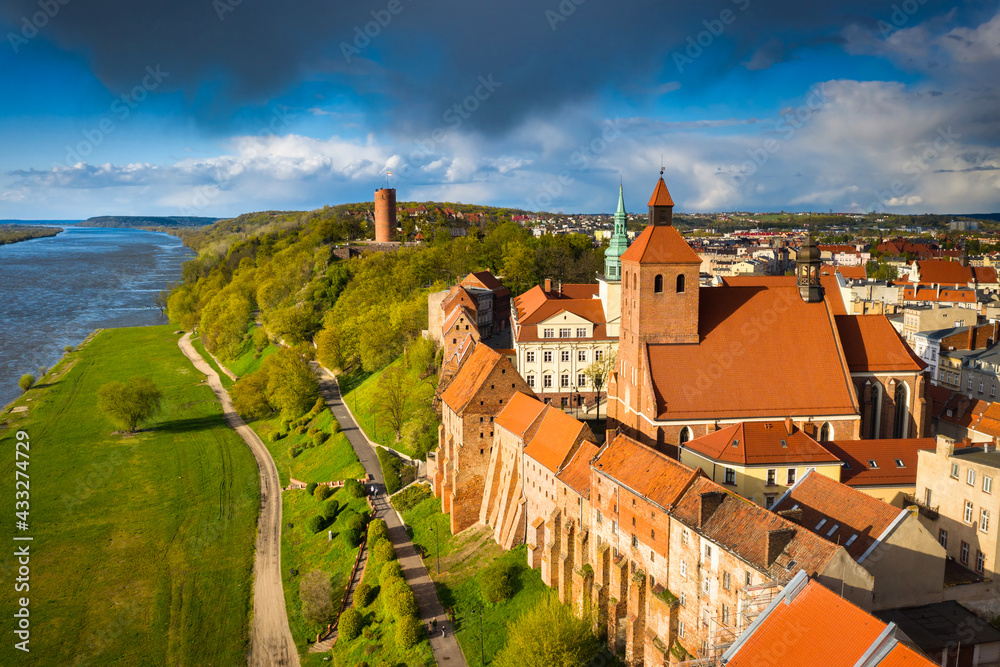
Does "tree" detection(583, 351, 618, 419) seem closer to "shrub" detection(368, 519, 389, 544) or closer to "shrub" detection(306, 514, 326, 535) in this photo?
"shrub" detection(368, 519, 389, 544)

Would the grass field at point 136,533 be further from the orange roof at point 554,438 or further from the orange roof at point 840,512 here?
the orange roof at point 840,512

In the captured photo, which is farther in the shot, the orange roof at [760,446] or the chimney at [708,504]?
the orange roof at [760,446]

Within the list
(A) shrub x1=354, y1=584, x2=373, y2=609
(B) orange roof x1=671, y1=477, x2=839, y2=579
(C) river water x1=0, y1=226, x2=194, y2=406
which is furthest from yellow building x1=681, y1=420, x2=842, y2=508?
(C) river water x1=0, y1=226, x2=194, y2=406

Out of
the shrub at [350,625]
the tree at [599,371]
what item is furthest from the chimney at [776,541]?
the tree at [599,371]

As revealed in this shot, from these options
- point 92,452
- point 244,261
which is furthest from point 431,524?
point 244,261

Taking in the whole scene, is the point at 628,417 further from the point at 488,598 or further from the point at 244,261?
the point at 244,261

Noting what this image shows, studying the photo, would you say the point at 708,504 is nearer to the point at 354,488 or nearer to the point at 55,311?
the point at 354,488
